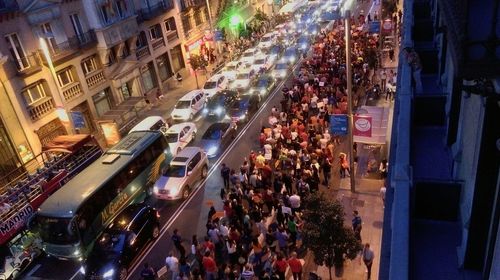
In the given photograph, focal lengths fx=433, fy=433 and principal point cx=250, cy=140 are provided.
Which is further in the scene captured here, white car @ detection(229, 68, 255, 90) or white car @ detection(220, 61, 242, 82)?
white car @ detection(220, 61, 242, 82)

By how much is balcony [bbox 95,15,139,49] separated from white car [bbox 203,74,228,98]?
7.67m

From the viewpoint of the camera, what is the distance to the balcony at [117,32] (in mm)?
33344

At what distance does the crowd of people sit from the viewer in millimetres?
16000

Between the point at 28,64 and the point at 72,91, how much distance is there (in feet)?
13.2

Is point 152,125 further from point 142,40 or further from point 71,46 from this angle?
point 142,40

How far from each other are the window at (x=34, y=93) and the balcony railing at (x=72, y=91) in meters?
1.51

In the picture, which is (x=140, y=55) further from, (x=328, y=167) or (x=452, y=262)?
(x=452, y=262)

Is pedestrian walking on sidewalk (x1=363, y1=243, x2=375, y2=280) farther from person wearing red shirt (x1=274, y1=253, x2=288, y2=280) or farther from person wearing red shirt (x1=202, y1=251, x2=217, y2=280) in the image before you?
person wearing red shirt (x1=202, y1=251, x2=217, y2=280)

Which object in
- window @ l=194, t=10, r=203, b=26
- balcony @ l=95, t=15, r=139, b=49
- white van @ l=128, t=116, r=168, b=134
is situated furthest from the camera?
window @ l=194, t=10, r=203, b=26

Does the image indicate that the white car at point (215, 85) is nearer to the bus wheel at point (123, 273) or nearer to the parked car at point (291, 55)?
the parked car at point (291, 55)

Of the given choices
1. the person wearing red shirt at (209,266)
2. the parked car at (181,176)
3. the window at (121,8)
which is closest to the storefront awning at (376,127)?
the person wearing red shirt at (209,266)

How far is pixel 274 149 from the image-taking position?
24141 mm

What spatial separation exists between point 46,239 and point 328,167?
A: 13223 millimetres

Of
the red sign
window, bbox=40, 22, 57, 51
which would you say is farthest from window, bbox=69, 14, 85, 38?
the red sign
